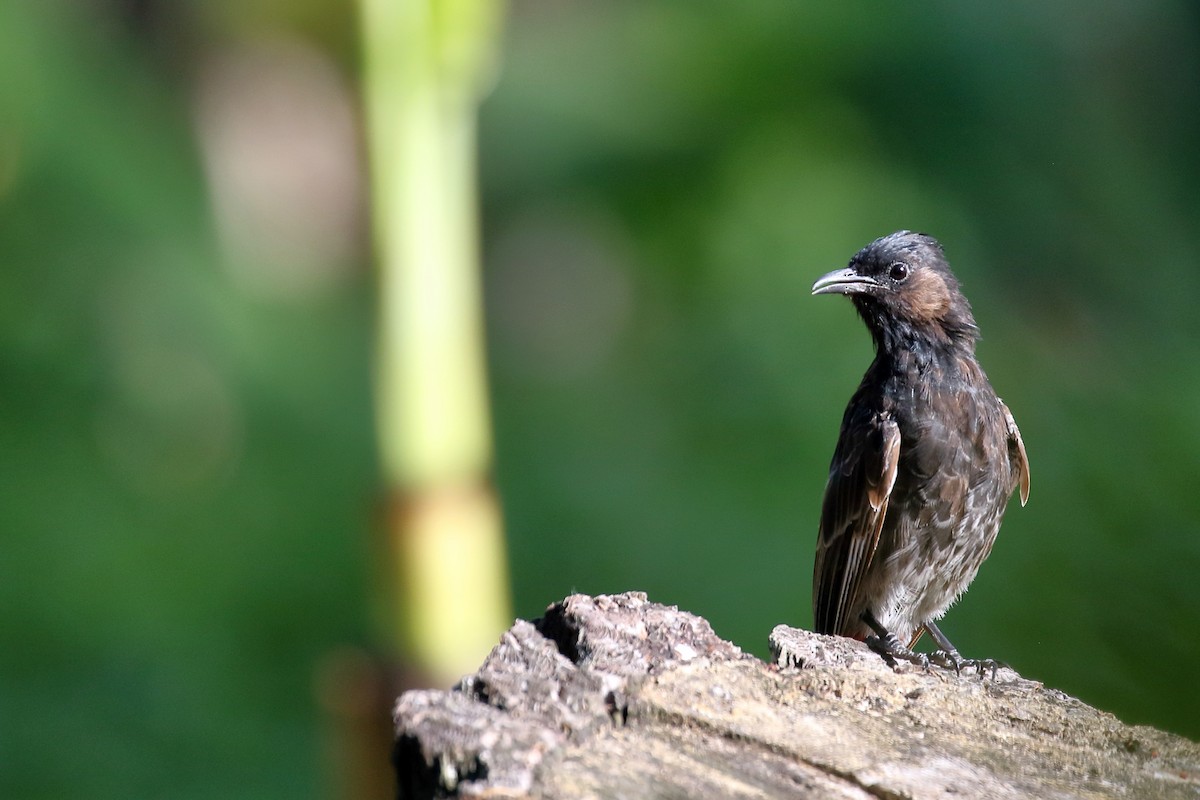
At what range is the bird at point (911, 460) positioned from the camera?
4.29 meters

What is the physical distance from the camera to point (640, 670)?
2260 mm

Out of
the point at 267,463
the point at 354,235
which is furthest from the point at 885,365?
the point at 354,235

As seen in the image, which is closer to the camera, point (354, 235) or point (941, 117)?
point (941, 117)

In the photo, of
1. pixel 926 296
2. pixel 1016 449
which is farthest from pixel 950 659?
pixel 926 296

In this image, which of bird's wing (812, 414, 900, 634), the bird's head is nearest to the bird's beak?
the bird's head

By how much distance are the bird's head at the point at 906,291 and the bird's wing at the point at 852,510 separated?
34 centimetres

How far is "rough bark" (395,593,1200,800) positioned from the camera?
6.49 feet

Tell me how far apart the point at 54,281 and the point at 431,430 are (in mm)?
3791

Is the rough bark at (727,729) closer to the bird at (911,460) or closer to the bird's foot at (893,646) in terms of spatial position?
the bird's foot at (893,646)

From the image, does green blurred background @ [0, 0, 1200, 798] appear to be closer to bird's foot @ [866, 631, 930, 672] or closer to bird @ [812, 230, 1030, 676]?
bird @ [812, 230, 1030, 676]

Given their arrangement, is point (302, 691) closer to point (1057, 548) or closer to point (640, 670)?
point (640, 670)

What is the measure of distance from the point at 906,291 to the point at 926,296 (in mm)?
78

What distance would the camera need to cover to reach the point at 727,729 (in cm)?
219

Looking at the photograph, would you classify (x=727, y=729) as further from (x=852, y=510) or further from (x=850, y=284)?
(x=850, y=284)
